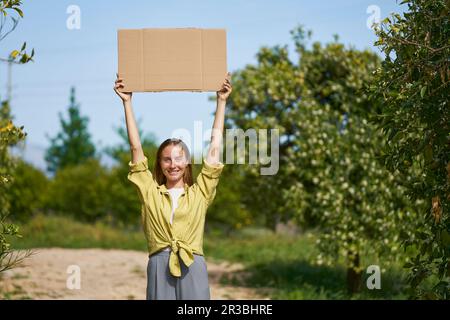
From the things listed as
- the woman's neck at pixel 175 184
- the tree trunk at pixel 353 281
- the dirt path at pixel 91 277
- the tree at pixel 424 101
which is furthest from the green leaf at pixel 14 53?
the tree trunk at pixel 353 281

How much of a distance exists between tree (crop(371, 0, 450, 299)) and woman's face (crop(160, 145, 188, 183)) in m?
1.46

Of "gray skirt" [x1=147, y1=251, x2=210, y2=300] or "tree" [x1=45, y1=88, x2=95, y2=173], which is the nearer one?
"gray skirt" [x1=147, y1=251, x2=210, y2=300]

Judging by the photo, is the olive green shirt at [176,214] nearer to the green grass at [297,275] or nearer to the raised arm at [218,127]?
the raised arm at [218,127]

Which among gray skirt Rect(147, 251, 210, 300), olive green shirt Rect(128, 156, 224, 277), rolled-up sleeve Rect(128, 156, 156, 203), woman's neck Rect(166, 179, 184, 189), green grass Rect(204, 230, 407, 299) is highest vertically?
rolled-up sleeve Rect(128, 156, 156, 203)

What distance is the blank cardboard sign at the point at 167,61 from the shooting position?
163 inches

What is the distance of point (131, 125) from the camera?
4152 mm

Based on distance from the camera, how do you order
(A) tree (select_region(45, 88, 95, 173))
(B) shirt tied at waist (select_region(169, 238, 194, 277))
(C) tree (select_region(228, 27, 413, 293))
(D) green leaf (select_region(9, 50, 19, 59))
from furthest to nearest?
(A) tree (select_region(45, 88, 95, 173)) → (C) tree (select_region(228, 27, 413, 293)) → (D) green leaf (select_region(9, 50, 19, 59)) → (B) shirt tied at waist (select_region(169, 238, 194, 277))

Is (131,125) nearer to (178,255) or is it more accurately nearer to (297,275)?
(178,255)

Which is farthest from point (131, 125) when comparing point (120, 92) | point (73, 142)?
point (73, 142)

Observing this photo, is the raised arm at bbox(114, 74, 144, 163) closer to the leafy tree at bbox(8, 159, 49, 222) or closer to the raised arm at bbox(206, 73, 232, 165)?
the raised arm at bbox(206, 73, 232, 165)

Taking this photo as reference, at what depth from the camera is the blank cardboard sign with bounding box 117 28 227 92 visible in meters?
4.13

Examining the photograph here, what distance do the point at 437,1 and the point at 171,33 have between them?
1765 millimetres

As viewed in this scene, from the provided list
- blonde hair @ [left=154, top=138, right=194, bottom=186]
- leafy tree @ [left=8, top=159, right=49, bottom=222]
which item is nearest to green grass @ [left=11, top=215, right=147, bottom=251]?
leafy tree @ [left=8, top=159, right=49, bottom=222]

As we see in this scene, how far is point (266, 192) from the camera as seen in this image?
1135 centimetres
